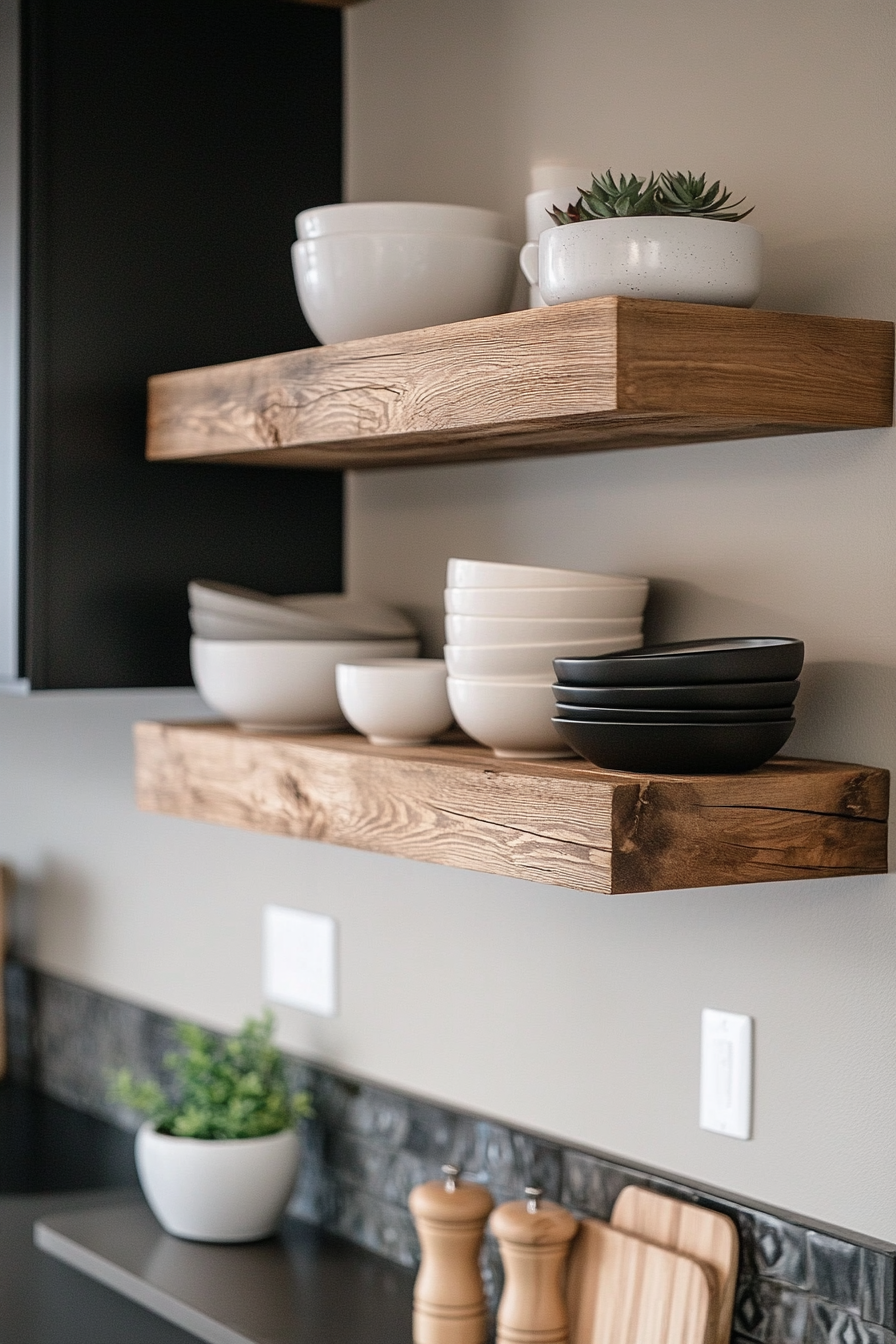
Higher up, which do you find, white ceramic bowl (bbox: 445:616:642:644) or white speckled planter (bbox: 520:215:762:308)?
white speckled planter (bbox: 520:215:762:308)

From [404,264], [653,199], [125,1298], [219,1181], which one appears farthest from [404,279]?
[125,1298]

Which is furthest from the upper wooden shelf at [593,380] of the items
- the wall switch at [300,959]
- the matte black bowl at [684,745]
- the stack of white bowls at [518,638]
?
the wall switch at [300,959]

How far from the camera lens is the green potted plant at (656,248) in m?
1.21

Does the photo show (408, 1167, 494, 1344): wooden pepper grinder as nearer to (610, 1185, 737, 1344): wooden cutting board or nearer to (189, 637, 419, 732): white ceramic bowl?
(610, 1185, 737, 1344): wooden cutting board

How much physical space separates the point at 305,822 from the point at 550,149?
0.72 m

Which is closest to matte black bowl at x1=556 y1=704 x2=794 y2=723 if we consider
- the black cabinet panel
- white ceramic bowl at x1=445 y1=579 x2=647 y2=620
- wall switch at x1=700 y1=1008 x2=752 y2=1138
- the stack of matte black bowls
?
the stack of matte black bowls

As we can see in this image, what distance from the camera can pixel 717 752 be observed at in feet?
4.06

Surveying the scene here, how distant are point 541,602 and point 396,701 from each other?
7.9 inches

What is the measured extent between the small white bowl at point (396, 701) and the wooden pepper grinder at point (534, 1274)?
0.45 meters

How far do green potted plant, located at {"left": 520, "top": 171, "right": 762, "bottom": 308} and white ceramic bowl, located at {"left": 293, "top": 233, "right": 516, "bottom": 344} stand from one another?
0.23m

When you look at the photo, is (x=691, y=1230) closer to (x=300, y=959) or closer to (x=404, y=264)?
(x=300, y=959)

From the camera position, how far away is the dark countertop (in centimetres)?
163

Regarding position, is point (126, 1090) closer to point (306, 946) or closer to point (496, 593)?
point (306, 946)

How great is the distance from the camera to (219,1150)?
1785 millimetres
